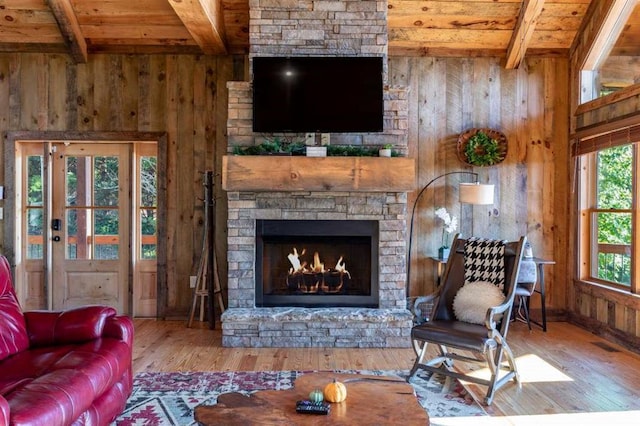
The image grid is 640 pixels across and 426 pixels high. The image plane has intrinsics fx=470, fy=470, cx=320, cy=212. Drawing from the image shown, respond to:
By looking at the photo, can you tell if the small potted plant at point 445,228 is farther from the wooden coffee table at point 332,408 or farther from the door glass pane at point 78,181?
the door glass pane at point 78,181

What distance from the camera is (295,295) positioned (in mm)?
4480

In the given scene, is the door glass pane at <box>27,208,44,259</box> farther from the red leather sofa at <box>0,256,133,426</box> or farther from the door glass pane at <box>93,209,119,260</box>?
the red leather sofa at <box>0,256,133,426</box>

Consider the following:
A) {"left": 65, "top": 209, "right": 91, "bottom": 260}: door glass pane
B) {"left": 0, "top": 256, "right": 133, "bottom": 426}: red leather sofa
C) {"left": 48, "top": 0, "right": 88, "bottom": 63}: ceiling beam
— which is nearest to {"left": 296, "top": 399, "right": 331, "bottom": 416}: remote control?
{"left": 0, "top": 256, "right": 133, "bottom": 426}: red leather sofa

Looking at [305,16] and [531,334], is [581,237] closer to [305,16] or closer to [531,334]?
[531,334]

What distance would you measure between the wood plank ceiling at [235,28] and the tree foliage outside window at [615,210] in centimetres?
139

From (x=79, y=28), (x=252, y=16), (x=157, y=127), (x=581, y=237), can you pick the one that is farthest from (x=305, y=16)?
(x=581, y=237)

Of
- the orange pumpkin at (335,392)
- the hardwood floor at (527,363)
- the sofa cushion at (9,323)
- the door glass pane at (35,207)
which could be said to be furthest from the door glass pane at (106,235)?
the orange pumpkin at (335,392)

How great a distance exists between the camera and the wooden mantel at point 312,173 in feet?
13.8

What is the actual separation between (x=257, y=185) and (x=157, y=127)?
1.67 metres

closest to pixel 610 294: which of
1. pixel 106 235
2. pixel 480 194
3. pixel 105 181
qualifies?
pixel 480 194

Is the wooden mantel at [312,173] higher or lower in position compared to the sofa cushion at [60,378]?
higher

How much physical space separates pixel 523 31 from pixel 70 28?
4.58 meters

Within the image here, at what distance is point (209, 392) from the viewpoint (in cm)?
317

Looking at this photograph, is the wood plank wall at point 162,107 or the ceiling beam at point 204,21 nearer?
the ceiling beam at point 204,21
